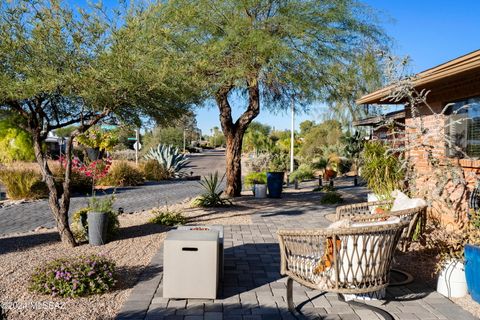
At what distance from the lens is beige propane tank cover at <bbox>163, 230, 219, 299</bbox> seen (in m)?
4.17

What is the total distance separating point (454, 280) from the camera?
4324 millimetres

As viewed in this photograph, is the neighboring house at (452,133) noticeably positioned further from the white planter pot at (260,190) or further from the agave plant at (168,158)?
the agave plant at (168,158)

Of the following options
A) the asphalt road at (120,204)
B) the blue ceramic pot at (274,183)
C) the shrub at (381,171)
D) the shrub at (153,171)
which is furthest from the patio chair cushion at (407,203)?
the shrub at (153,171)

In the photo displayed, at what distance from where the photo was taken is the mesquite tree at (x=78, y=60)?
524 cm

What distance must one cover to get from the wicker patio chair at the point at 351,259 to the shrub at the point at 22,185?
11.1 metres

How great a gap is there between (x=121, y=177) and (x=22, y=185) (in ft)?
15.2

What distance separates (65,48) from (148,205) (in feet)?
23.1

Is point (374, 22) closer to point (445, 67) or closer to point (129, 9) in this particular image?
point (445, 67)

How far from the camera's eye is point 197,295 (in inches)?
164

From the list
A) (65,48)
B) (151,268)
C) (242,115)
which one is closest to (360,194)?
A: (242,115)

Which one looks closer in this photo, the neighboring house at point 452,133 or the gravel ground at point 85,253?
the gravel ground at point 85,253

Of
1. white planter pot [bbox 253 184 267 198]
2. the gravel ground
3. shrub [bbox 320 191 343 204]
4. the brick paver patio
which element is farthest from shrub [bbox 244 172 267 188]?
the brick paver patio

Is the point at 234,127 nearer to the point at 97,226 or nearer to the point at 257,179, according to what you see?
the point at 257,179

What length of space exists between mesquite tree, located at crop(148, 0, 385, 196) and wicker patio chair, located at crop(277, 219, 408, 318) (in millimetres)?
5610
